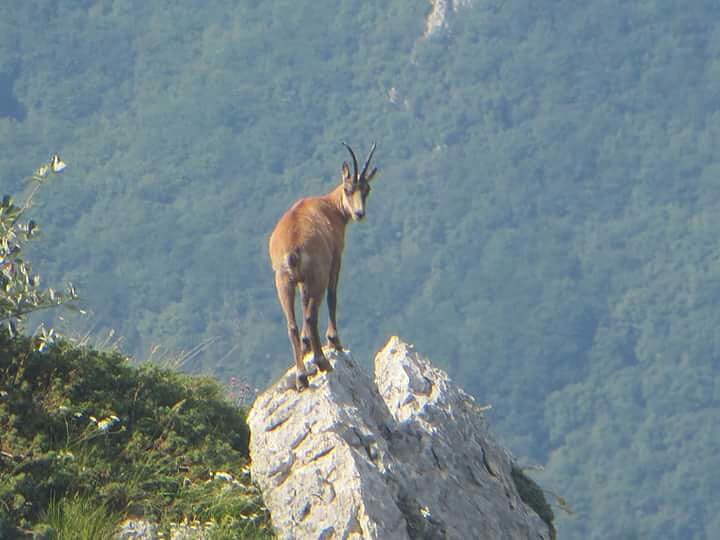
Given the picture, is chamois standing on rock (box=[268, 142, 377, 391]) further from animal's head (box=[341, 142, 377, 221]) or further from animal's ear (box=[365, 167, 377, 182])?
animal's ear (box=[365, 167, 377, 182])

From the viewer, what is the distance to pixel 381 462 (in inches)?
422

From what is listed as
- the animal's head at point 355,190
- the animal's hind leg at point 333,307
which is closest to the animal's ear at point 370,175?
the animal's head at point 355,190

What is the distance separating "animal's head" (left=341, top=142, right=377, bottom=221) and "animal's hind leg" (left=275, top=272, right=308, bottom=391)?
1.61m

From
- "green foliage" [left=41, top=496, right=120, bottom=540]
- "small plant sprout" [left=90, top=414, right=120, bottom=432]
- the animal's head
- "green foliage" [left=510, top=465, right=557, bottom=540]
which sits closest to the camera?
"green foliage" [left=41, top=496, right=120, bottom=540]

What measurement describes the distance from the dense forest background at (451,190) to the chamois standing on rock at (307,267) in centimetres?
7157

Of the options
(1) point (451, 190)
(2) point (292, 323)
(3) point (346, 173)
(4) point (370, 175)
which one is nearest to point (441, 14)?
(1) point (451, 190)

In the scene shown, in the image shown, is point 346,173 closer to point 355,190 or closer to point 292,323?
point 355,190

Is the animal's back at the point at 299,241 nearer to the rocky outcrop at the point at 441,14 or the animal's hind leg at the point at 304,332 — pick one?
the animal's hind leg at the point at 304,332

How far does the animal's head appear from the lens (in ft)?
44.8

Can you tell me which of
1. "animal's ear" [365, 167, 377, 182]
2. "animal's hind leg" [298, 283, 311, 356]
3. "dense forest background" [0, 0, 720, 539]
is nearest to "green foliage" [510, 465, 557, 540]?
"animal's hind leg" [298, 283, 311, 356]

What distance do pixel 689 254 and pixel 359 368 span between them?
129387mm

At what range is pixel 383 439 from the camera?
1126cm

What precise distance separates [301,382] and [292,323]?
0.55 meters

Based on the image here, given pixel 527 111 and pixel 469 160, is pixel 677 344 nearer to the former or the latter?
pixel 469 160
